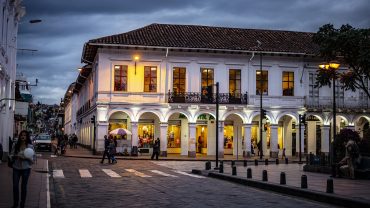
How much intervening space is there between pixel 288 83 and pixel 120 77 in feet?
49.8

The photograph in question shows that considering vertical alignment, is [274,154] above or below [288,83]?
below

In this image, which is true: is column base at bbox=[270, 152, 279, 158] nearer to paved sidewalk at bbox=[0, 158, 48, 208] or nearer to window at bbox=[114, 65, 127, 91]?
window at bbox=[114, 65, 127, 91]

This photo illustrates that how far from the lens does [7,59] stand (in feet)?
94.8

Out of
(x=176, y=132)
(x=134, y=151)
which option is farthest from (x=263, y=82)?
(x=134, y=151)

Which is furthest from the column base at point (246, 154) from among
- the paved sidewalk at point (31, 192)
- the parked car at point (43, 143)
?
the paved sidewalk at point (31, 192)

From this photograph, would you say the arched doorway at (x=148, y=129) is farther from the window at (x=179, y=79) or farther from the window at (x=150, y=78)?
the window at (x=179, y=79)

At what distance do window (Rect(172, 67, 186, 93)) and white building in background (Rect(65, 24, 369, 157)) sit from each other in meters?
0.09

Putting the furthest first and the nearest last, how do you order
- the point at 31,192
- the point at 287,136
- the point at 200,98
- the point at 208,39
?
the point at 287,136 → the point at 208,39 → the point at 200,98 → the point at 31,192

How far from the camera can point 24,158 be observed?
37.3ft

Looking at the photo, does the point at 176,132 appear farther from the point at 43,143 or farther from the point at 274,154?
the point at 43,143

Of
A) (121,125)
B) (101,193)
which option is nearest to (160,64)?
(121,125)

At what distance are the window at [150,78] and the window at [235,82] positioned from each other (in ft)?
22.4

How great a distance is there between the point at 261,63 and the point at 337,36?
18125 millimetres

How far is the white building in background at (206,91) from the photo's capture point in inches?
1738
